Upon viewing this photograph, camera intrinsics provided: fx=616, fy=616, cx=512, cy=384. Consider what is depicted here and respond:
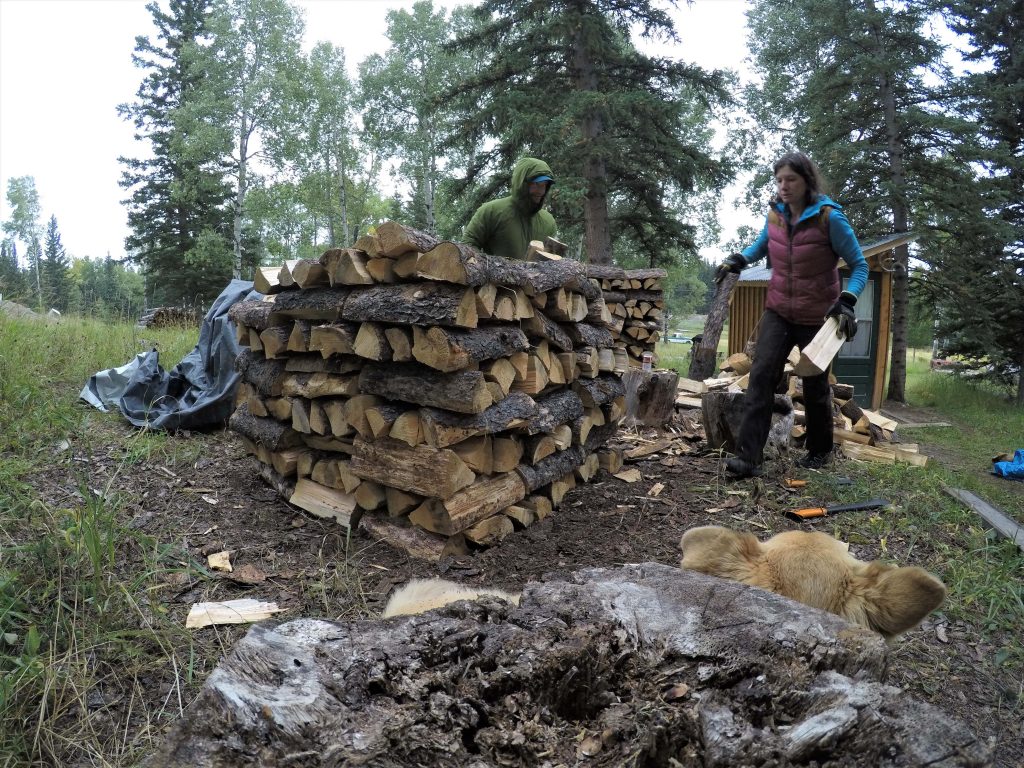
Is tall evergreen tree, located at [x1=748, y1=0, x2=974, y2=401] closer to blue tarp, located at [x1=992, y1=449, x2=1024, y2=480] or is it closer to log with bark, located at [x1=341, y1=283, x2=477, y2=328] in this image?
blue tarp, located at [x1=992, y1=449, x2=1024, y2=480]

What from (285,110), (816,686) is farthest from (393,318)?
(285,110)

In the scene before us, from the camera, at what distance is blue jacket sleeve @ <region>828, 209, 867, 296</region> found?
4285 millimetres

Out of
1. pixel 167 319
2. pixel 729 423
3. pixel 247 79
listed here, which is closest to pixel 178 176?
pixel 247 79

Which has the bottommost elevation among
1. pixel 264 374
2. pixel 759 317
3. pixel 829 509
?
pixel 829 509

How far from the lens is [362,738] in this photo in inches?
38.9

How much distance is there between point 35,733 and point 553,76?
1385 centimetres

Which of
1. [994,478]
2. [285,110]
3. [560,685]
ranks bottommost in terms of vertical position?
[994,478]

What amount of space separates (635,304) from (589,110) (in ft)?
16.0

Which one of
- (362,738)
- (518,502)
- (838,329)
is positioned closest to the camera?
(362,738)

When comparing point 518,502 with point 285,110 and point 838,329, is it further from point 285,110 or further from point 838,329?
point 285,110

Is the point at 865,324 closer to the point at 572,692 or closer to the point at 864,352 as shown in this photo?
the point at 864,352

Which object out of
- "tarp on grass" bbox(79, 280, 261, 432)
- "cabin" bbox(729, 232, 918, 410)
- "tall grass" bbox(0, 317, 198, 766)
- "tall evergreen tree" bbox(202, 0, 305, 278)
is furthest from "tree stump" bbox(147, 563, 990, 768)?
"tall evergreen tree" bbox(202, 0, 305, 278)

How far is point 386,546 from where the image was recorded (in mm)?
3434

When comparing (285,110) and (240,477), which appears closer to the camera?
(240,477)
